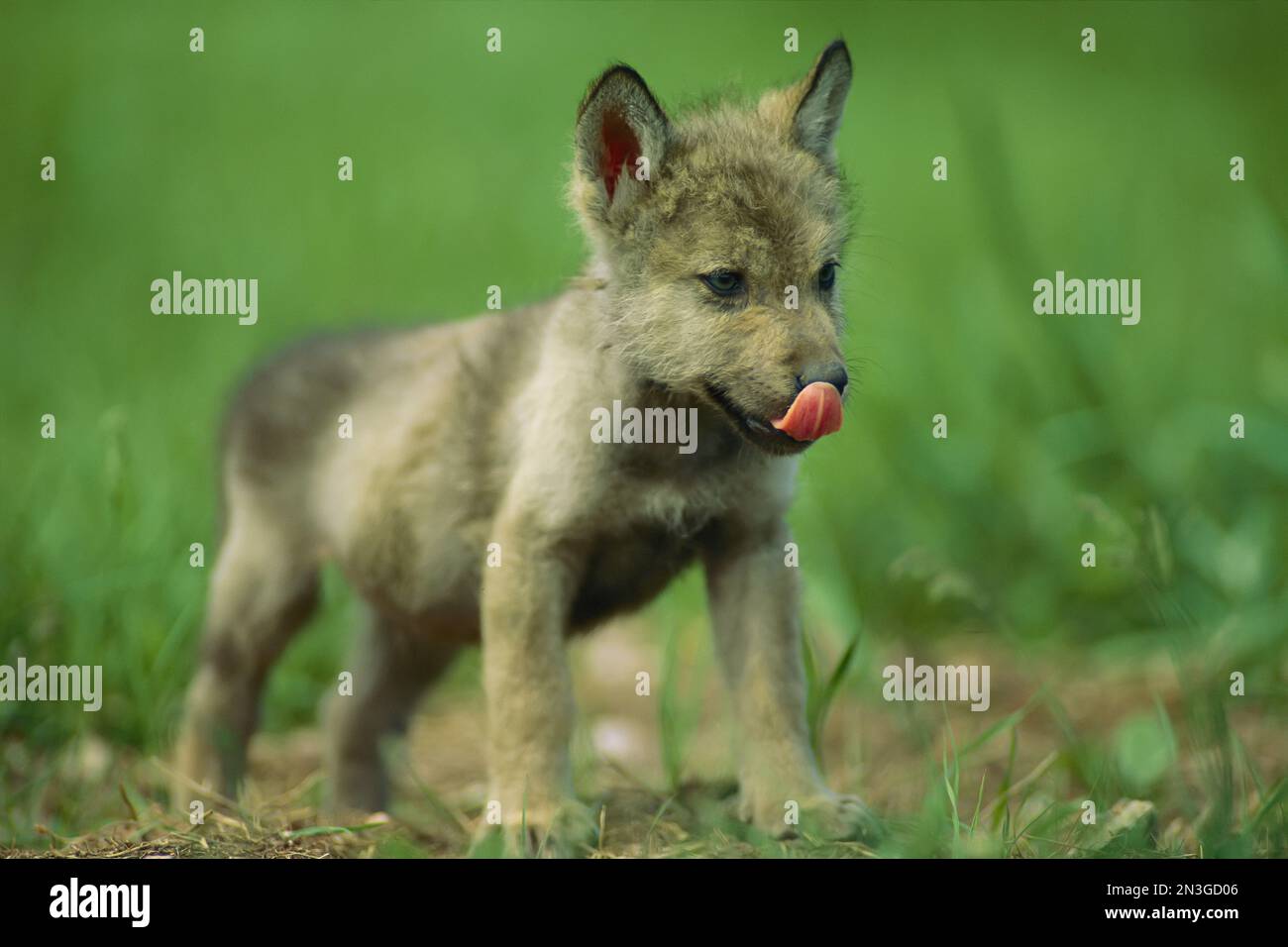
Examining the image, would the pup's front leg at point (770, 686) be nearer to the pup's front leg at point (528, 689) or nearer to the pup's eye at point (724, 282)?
the pup's front leg at point (528, 689)

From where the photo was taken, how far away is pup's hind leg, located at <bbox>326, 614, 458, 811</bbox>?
6.23m

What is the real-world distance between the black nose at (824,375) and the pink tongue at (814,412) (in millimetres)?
16

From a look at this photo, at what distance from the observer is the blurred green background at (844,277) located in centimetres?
622

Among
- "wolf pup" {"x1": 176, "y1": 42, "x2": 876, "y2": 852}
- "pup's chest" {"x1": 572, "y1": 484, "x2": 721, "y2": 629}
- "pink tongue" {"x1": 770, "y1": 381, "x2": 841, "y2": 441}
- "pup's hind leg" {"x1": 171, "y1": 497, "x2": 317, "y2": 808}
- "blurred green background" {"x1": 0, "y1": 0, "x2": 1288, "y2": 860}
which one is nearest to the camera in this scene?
"pink tongue" {"x1": 770, "y1": 381, "x2": 841, "y2": 441}

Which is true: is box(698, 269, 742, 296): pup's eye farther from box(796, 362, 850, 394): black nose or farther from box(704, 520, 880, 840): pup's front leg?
box(704, 520, 880, 840): pup's front leg

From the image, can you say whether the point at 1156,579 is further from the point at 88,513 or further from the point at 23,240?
the point at 23,240

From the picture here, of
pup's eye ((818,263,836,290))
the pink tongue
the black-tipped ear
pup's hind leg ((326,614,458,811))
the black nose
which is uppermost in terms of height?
the black-tipped ear

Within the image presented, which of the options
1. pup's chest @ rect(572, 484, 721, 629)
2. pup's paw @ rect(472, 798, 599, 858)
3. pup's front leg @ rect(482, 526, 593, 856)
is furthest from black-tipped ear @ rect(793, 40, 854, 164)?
pup's paw @ rect(472, 798, 599, 858)

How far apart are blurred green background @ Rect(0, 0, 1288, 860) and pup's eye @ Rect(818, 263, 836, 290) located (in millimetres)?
430

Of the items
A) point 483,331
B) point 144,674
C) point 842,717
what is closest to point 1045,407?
point 842,717

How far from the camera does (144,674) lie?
6008mm

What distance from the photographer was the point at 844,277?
15.7ft

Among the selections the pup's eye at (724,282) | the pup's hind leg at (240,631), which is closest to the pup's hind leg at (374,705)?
the pup's hind leg at (240,631)

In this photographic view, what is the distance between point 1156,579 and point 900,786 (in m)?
1.38
